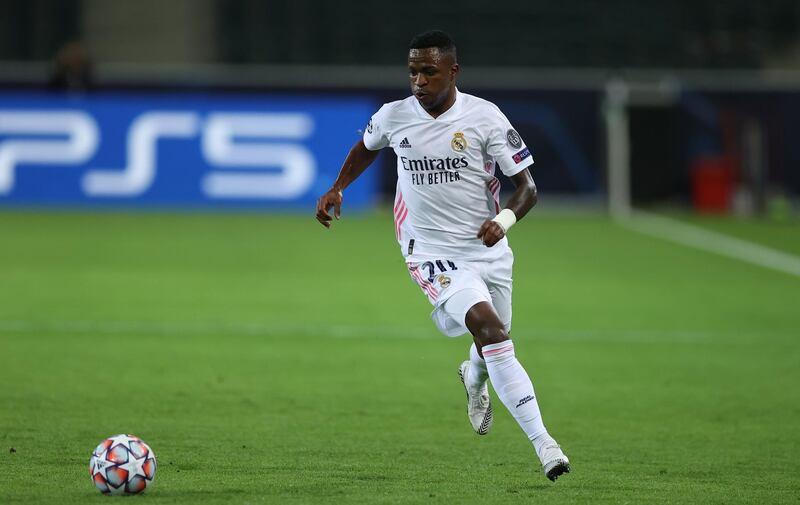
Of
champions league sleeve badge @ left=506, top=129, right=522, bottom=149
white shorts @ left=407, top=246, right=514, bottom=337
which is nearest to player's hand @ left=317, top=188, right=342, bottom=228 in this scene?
white shorts @ left=407, top=246, right=514, bottom=337

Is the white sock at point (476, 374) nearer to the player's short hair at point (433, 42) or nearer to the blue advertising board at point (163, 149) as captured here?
the player's short hair at point (433, 42)

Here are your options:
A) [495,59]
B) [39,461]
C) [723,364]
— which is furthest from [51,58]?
[39,461]

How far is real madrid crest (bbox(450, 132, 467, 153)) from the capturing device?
274 inches

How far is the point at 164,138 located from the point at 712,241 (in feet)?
28.2

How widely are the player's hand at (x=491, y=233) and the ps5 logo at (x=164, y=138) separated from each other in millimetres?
15527

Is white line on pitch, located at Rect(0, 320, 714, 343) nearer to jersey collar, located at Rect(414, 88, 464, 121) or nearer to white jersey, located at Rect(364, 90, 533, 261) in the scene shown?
white jersey, located at Rect(364, 90, 533, 261)

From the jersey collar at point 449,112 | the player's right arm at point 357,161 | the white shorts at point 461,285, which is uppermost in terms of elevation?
the jersey collar at point 449,112

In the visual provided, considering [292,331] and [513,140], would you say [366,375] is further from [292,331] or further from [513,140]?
[513,140]

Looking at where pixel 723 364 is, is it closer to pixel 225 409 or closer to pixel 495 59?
pixel 225 409

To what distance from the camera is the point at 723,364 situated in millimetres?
10391

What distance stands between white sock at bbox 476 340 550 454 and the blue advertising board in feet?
50.0

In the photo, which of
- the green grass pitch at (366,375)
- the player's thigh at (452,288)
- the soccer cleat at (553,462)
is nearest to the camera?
the soccer cleat at (553,462)

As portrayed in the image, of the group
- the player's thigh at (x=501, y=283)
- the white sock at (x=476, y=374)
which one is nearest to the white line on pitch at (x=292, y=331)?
the white sock at (x=476, y=374)

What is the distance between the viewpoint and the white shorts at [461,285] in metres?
6.79
